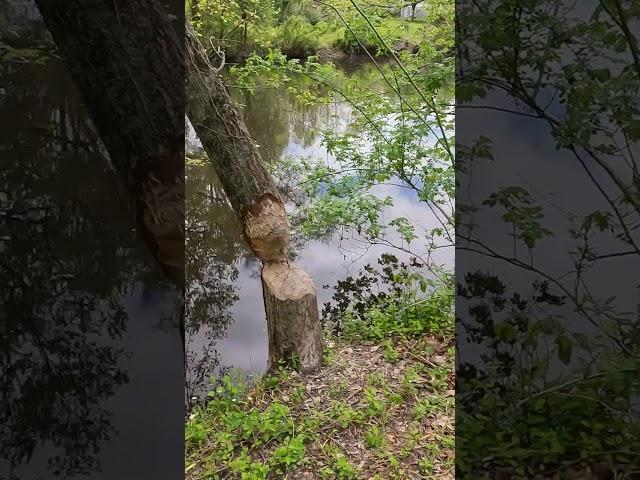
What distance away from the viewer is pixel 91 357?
0.87 metres

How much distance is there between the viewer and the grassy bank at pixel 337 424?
7.49 feet

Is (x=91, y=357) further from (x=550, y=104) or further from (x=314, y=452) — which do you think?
(x=314, y=452)

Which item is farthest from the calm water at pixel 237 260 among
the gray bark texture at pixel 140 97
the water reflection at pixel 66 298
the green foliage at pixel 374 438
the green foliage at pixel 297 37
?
the gray bark texture at pixel 140 97

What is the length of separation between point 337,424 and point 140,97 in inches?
75.2

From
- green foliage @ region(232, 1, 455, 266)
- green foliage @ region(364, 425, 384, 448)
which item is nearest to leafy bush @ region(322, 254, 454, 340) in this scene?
green foliage @ region(232, 1, 455, 266)

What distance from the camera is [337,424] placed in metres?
2.49

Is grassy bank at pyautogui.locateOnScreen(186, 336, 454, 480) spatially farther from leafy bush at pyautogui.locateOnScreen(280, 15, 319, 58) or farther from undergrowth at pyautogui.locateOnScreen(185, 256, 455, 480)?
leafy bush at pyautogui.locateOnScreen(280, 15, 319, 58)

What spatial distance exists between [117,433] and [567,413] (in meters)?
0.62

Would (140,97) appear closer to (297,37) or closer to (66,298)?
(66,298)

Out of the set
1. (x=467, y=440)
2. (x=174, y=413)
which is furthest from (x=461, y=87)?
(x=174, y=413)

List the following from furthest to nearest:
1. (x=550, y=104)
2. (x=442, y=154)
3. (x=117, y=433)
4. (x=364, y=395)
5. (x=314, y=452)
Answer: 1. (x=442, y=154)
2. (x=364, y=395)
3. (x=314, y=452)
4. (x=117, y=433)
5. (x=550, y=104)

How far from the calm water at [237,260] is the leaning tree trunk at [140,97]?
214cm

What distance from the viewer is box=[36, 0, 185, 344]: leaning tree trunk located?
0.84 metres

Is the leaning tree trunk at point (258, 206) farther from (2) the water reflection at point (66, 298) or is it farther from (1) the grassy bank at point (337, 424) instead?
(2) the water reflection at point (66, 298)
